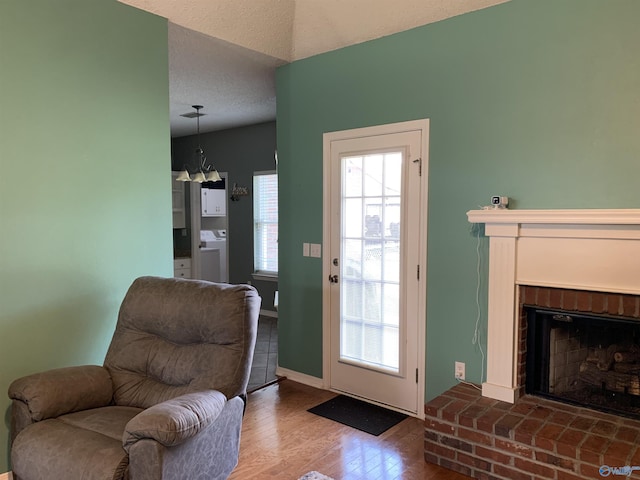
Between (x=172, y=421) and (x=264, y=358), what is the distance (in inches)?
114

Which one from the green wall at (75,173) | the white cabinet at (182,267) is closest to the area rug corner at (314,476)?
the green wall at (75,173)

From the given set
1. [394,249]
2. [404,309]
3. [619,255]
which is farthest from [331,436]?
[619,255]

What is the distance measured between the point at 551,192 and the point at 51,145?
2.85 meters

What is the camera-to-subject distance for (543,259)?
2.67 metres

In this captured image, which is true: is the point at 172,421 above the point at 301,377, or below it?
above

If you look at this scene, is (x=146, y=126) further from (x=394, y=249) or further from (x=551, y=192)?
(x=551, y=192)

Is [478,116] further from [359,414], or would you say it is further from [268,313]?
[268,313]

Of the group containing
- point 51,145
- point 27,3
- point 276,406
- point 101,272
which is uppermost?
point 27,3

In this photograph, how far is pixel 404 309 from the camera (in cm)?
334

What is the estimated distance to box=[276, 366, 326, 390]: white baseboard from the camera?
3906mm

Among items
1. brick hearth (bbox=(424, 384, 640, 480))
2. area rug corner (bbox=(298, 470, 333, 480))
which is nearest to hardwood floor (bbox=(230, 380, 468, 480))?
area rug corner (bbox=(298, 470, 333, 480))

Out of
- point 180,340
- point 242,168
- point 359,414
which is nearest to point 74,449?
point 180,340

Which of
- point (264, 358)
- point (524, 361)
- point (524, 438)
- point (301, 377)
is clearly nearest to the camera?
point (524, 438)

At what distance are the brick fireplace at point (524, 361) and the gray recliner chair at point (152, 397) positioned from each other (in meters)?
1.23
